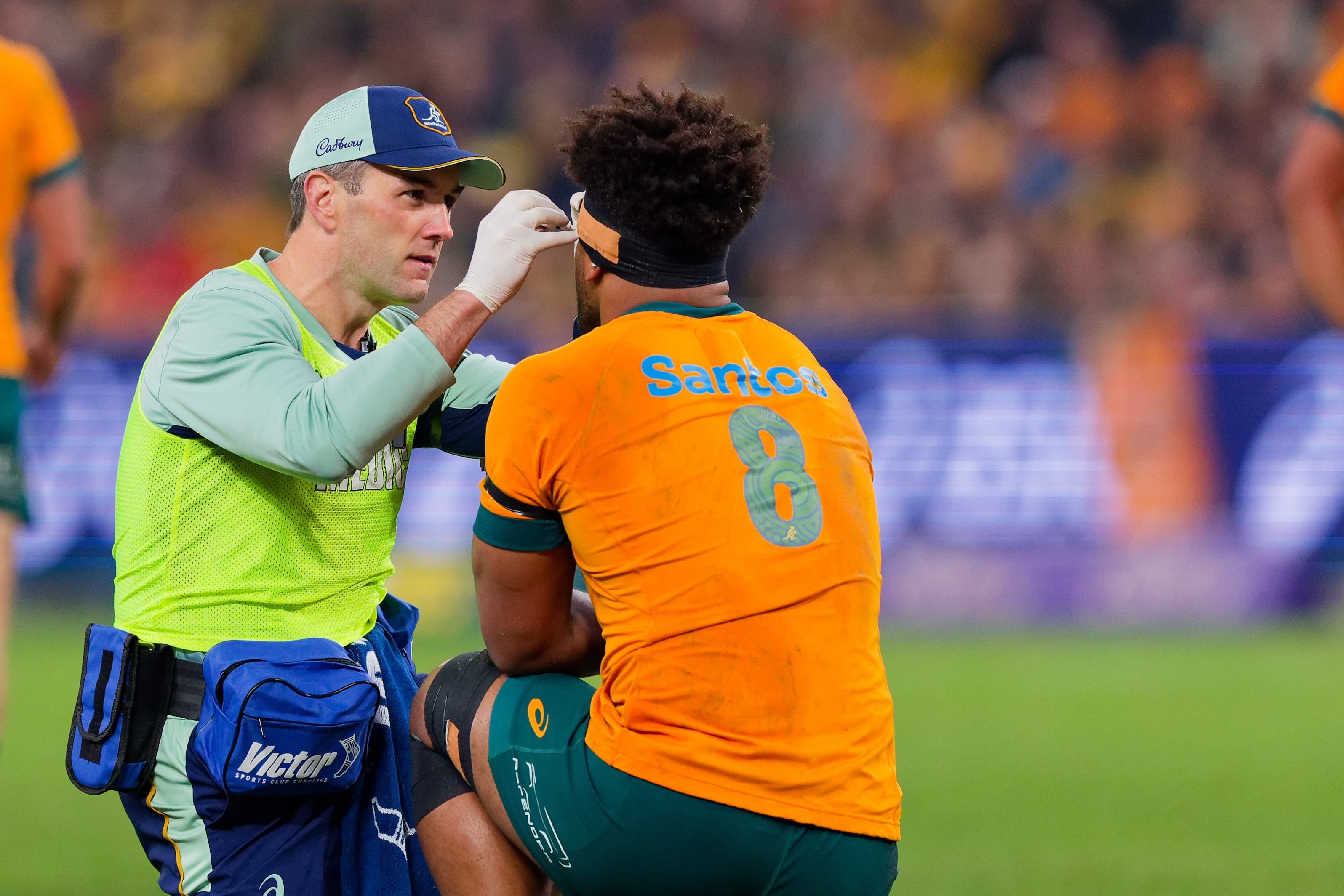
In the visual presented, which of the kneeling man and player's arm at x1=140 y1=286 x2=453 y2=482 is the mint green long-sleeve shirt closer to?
player's arm at x1=140 y1=286 x2=453 y2=482

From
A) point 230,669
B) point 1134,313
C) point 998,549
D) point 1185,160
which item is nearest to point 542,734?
point 230,669

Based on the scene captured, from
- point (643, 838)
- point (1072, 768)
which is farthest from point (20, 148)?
point (1072, 768)

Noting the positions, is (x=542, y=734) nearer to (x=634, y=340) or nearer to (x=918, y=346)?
(x=634, y=340)

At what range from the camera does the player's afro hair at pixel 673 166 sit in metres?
2.78

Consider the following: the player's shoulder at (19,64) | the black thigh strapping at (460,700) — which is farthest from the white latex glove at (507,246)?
the player's shoulder at (19,64)

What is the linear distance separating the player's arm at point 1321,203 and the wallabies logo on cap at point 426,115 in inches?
95.4

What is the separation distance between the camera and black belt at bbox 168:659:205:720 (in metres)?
3.05

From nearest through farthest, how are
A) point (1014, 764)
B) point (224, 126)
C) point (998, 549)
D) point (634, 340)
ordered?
1. point (634, 340)
2. point (1014, 764)
3. point (998, 549)
4. point (224, 126)

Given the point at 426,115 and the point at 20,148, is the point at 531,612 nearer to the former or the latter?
the point at 426,115

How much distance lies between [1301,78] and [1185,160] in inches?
44.5

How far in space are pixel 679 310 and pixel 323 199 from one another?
0.91m

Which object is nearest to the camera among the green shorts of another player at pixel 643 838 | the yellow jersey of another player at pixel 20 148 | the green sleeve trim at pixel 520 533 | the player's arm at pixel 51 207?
the green shorts of another player at pixel 643 838

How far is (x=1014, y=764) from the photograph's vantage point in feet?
21.1

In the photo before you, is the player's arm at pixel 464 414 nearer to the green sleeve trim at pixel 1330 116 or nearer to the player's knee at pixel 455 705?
the player's knee at pixel 455 705
